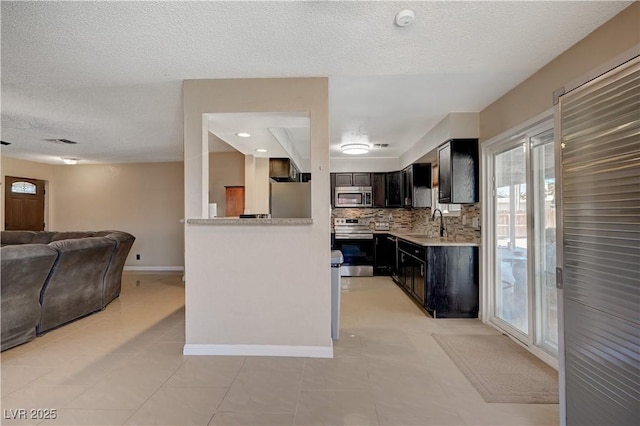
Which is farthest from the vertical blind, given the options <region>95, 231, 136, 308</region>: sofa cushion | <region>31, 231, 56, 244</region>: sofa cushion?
<region>31, 231, 56, 244</region>: sofa cushion

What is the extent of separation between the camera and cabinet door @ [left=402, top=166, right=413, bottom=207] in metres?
Result: 5.69

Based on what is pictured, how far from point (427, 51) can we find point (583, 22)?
36.5 inches

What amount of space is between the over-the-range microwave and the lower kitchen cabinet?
2.91m

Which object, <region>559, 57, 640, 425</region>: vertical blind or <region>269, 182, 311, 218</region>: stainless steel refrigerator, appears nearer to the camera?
<region>559, 57, 640, 425</region>: vertical blind

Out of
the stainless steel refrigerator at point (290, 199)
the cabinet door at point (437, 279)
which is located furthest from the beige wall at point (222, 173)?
the cabinet door at point (437, 279)

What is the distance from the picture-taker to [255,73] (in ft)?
8.75

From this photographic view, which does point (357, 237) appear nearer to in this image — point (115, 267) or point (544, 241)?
point (544, 241)

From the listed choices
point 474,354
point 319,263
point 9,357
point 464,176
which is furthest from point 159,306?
point 464,176

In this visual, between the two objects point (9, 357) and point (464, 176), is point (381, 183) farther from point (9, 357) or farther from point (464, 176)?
point (9, 357)

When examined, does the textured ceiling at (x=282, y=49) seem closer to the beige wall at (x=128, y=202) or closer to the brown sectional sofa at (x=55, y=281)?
the brown sectional sofa at (x=55, y=281)

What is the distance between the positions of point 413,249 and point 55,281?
4266 millimetres

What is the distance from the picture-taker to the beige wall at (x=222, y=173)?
6.52 meters

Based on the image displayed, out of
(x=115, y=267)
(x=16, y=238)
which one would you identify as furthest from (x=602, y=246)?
(x=16, y=238)

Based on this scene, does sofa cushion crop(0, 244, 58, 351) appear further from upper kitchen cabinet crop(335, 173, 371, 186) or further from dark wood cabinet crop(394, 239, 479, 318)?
upper kitchen cabinet crop(335, 173, 371, 186)
